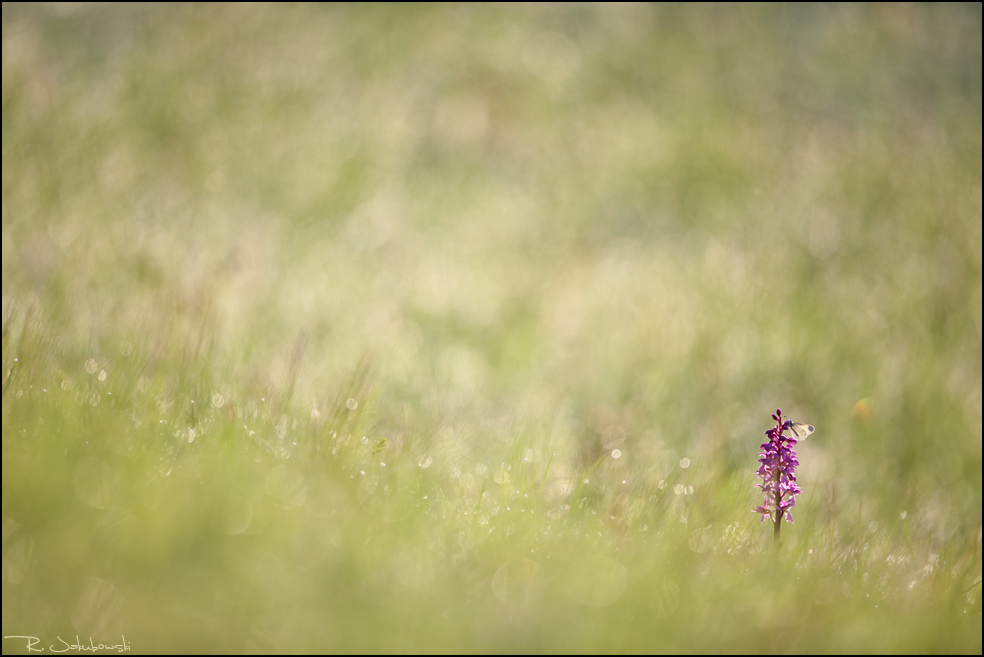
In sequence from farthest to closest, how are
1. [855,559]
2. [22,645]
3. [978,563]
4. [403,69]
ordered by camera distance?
[403,69]
[978,563]
[855,559]
[22,645]

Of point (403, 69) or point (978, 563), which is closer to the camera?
point (978, 563)

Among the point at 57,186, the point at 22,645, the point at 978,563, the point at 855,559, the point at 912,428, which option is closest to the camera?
the point at 22,645

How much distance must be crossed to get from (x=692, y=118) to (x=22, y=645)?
9.52 metres

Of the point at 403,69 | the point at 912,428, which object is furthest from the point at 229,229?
the point at 912,428

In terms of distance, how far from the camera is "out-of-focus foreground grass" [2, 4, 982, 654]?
1.29 m

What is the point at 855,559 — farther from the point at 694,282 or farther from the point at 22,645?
the point at 694,282

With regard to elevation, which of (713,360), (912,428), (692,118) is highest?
(692,118)

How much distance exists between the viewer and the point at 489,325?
6.54 m

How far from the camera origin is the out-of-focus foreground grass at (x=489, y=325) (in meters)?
1.29

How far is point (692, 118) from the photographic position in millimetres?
9031
